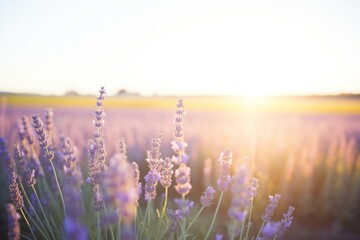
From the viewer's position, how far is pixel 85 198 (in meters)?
4.02

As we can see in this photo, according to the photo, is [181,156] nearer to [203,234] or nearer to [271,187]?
[203,234]

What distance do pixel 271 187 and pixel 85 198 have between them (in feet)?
12.2

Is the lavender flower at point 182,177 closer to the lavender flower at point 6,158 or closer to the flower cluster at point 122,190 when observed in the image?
the flower cluster at point 122,190

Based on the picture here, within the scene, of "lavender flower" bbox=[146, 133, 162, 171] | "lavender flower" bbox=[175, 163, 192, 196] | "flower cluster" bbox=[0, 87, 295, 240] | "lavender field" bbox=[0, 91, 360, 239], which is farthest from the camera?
"lavender flower" bbox=[146, 133, 162, 171]

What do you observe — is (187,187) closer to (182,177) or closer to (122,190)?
(182,177)

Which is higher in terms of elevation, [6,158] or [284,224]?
[6,158]

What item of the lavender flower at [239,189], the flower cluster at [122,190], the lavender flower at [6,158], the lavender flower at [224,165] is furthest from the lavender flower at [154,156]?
the lavender flower at [6,158]

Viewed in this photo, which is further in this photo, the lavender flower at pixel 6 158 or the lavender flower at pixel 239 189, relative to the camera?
the lavender flower at pixel 6 158

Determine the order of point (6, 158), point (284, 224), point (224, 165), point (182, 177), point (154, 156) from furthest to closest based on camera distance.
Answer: point (6, 158) → point (154, 156) → point (284, 224) → point (224, 165) → point (182, 177)

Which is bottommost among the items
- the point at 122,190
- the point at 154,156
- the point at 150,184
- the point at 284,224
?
the point at 284,224

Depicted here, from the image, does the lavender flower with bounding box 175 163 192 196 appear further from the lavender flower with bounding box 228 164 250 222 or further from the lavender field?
the lavender flower with bounding box 228 164 250 222

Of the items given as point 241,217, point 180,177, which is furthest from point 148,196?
point 241,217

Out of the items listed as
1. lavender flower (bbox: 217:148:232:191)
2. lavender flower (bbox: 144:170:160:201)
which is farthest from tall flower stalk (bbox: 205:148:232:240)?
lavender flower (bbox: 144:170:160:201)

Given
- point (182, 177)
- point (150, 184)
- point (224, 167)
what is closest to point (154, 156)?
point (150, 184)
